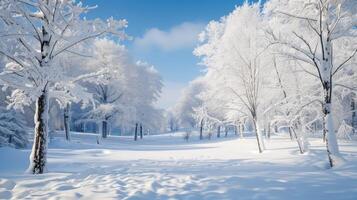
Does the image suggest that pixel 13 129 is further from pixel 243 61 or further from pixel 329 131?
pixel 329 131

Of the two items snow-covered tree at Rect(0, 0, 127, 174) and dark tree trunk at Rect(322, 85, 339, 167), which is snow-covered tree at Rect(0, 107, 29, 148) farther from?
dark tree trunk at Rect(322, 85, 339, 167)

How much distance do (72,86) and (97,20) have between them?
2509 millimetres

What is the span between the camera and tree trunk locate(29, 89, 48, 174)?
906cm

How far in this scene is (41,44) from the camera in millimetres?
9430

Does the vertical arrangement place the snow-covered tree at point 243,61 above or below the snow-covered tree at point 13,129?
above

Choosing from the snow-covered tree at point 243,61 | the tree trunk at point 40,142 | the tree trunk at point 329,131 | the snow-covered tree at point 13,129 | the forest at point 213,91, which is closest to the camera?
the forest at point 213,91

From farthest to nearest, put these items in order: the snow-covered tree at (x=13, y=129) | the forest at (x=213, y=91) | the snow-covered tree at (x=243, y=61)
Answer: the snow-covered tree at (x=13, y=129) → the snow-covered tree at (x=243, y=61) → the forest at (x=213, y=91)

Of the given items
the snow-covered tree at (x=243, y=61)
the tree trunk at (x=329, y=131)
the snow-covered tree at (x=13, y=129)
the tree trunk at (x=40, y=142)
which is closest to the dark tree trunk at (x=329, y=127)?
the tree trunk at (x=329, y=131)

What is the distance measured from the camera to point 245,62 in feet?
59.0

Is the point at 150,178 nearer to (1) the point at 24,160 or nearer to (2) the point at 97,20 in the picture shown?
(2) the point at 97,20

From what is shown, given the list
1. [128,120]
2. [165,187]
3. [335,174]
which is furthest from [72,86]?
[128,120]

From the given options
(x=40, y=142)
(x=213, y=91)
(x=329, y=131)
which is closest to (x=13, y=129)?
(x=40, y=142)

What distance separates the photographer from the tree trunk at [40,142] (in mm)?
9062

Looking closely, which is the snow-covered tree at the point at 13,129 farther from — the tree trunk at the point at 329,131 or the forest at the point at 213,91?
the tree trunk at the point at 329,131
